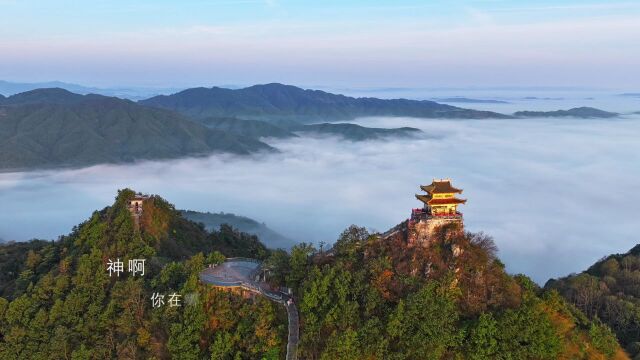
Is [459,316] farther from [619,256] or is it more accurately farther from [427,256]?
[619,256]

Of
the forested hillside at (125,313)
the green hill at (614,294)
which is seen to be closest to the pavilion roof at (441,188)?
the forested hillside at (125,313)

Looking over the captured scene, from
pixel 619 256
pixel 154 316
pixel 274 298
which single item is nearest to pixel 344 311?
pixel 274 298

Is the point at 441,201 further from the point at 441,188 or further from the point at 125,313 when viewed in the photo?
the point at 125,313

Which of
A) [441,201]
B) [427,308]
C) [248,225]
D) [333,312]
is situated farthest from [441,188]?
[248,225]

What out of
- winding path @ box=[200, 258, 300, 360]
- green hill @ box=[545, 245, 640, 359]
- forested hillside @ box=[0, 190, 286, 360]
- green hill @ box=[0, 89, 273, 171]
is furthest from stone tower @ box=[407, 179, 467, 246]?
green hill @ box=[0, 89, 273, 171]

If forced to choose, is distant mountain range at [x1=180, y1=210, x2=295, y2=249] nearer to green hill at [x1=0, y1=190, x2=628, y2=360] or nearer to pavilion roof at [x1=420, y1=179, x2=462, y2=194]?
green hill at [x1=0, y1=190, x2=628, y2=360]

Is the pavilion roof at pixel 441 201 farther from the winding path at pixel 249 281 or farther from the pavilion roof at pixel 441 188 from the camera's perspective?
the winding path at pixel 249 281
